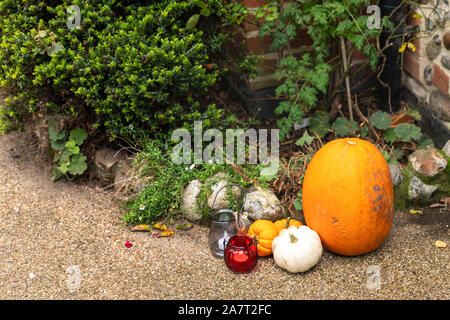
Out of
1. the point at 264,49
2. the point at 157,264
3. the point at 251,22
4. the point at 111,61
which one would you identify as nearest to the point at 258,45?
the point at 264,49

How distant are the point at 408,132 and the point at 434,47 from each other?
667 mm

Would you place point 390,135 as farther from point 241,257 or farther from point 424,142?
point 241,257

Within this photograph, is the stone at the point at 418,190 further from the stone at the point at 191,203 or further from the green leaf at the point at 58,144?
the green leaf at the point at 58,144

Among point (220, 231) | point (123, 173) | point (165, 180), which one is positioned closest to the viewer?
point (220, 231)

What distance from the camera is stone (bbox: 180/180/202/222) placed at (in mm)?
3098

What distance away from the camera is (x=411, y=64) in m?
3.87

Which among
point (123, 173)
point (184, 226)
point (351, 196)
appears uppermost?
point (351, 196)

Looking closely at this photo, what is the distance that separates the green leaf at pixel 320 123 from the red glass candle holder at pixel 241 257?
1.49 metres

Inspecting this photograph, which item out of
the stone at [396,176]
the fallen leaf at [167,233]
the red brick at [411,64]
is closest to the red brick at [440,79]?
the red brick at [411,64]

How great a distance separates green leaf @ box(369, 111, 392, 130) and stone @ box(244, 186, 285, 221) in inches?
44.1

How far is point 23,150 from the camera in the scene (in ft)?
12.7

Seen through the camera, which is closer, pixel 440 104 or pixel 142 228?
pixel 142 228

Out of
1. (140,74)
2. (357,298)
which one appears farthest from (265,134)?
(357,298)

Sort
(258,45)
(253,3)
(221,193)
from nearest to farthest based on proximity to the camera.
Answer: (221,193)
(253,3)
(258,45)
